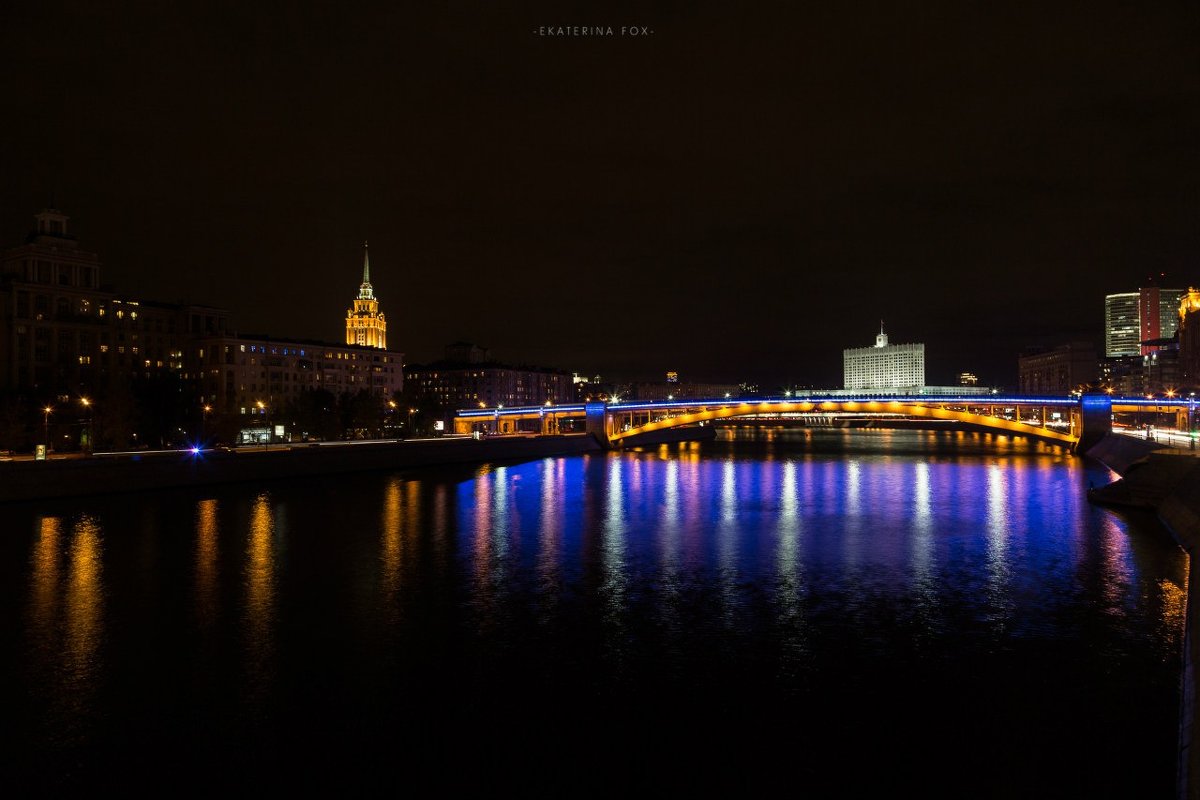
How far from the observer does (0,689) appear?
12.2 m

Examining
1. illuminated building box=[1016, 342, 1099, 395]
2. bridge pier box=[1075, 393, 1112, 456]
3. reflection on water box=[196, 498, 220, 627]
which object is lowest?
reflection on water box=[196, 498, 220, 627]

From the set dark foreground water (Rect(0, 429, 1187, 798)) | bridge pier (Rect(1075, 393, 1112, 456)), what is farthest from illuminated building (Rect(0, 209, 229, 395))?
bridge pier (Rect(1075, 393, 1112, 456))

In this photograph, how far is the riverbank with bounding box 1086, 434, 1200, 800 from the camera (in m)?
9.69

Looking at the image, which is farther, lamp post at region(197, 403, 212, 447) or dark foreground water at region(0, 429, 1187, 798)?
lamp post at region(197, 403, 212, 447)

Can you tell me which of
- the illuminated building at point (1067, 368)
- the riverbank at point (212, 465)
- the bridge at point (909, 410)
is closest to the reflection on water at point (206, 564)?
the riverbank at point (212, 465)

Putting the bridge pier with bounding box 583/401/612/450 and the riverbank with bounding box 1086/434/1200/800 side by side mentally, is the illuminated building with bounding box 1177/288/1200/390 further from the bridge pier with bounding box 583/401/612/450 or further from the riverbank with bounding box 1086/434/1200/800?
the riverbank with bounding box 1086/434/1200/800

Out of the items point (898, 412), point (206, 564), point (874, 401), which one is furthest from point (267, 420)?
point (898, 412)

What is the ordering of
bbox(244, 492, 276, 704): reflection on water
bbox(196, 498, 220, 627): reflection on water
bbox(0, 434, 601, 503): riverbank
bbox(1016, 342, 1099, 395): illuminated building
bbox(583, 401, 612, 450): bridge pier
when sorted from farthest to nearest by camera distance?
bbox(1016, 342, 1099, 395): illuminated building, bbox(583, 401, 612, 450): bridge pier, bbox(0, 434, 601, 503): riverbank, bbox(196, 498, 220, 627): reflection on water, bbox(244, 492, 276, 704): reflection on water

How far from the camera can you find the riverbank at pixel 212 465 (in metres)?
32.8

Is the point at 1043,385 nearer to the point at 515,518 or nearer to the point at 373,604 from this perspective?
the point at 515,518

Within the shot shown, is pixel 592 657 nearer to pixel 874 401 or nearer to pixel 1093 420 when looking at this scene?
pixel 874 401

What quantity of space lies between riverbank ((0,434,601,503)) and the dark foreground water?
16.5 feet

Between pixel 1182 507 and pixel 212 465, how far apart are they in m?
39.5

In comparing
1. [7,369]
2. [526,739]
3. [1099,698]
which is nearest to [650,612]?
[526,739]
